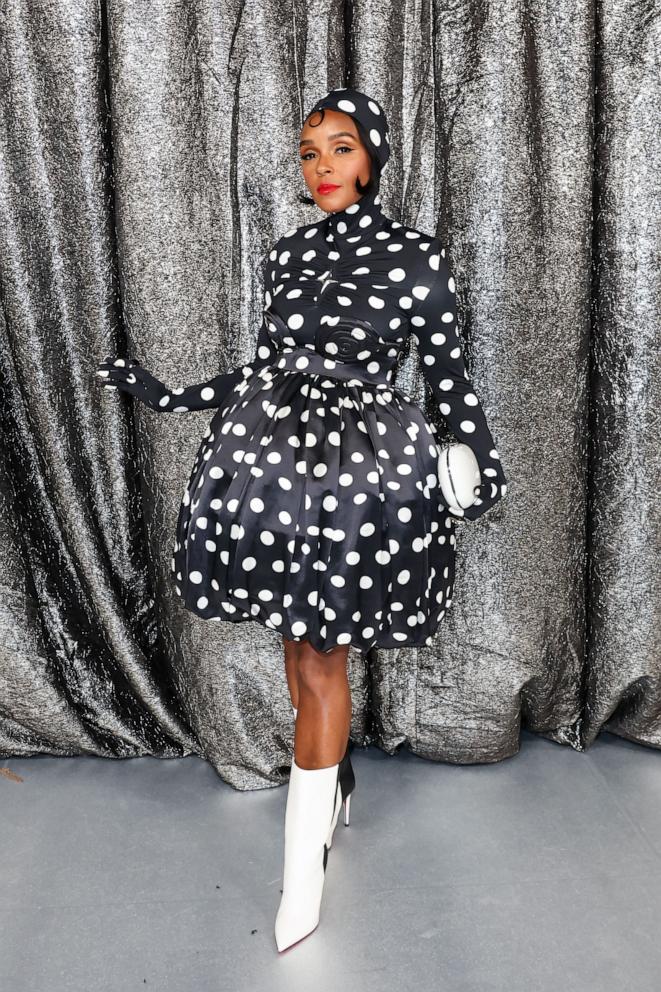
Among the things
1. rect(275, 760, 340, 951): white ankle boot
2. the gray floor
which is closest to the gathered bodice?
rect(275, 760, 340, 951): white ankle boot

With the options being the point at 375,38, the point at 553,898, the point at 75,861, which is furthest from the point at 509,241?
the point at 75,861

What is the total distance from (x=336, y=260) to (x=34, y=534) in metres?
0.94

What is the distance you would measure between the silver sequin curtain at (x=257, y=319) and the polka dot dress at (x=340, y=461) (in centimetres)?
43

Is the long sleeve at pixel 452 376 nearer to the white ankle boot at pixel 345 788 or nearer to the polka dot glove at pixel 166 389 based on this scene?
the polka dot glove at pixel 166 389

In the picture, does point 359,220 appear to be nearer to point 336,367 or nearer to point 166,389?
point 336,367

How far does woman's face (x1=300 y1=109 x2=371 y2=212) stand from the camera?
115cm

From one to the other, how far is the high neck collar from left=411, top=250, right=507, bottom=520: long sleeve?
11cm

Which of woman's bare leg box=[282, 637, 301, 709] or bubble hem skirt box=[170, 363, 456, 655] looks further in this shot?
woman's bare leg box=[282, 637, 301, 709]

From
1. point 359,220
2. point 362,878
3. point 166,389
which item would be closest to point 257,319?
point 166,389

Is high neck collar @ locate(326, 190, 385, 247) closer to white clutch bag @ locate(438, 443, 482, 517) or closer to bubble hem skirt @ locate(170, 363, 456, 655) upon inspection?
bubble hem skirt @ locate(170, 363, 456, 655)

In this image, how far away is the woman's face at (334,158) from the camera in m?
1.15

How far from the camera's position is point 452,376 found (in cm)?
118

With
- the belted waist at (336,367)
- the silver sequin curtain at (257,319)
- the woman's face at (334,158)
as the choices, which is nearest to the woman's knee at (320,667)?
the belted waist at (336,367)

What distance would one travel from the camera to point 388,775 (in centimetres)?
175
